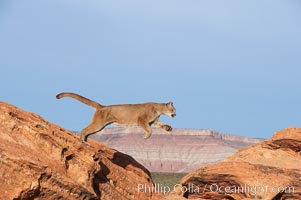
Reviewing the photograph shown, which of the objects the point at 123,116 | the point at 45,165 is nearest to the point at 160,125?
Answer: the point at 123,116

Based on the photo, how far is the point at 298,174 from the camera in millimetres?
21547

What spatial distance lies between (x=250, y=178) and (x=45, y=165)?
9.35 metres

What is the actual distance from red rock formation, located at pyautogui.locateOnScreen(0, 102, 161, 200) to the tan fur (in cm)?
315

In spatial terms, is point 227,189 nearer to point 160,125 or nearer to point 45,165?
point 160,125

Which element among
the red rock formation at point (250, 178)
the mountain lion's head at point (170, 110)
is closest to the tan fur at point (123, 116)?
the mountain lion's head at point (170, 110)

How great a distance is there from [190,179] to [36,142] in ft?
29.2

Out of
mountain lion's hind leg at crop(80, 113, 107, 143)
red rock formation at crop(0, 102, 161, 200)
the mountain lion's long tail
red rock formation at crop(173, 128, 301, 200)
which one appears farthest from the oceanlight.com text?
the mountain lion's long tail

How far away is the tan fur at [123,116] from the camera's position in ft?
68.6

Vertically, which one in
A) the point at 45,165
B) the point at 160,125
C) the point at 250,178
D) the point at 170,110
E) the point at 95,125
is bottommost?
the point at 45,165

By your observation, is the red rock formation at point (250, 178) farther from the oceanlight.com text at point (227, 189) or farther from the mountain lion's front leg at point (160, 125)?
the mountain lion's front leg at point (160, 125)

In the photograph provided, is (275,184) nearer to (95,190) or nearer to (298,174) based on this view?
(298,174)

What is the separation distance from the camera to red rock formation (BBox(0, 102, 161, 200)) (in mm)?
13742

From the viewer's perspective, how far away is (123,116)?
2192 centimetres

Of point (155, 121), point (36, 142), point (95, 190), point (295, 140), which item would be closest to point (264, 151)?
point (295, 140)
